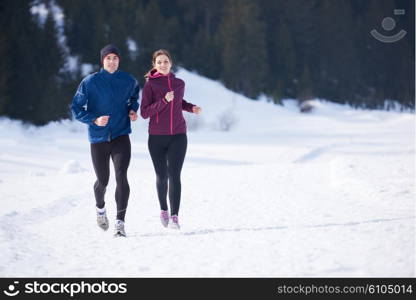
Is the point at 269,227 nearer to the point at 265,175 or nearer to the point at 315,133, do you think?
the point at 265,175

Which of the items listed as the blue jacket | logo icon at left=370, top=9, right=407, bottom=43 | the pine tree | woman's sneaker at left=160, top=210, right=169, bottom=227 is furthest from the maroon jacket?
logo icon at left=370, top=9, right=407, bottom=43

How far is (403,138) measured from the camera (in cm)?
2533

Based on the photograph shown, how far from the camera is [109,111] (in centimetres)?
534

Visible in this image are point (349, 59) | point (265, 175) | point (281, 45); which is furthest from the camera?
point (349, 59)

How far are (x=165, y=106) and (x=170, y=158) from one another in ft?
1.89

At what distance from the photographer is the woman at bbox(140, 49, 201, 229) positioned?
216 inches

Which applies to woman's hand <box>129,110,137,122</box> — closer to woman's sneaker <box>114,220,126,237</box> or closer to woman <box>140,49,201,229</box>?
woman <box>140,49,201,229</box>

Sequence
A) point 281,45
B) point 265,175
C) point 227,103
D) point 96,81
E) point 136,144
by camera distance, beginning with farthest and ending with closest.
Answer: point 281,45, point 227,103, point 136,144, point 265,175, point 96,81

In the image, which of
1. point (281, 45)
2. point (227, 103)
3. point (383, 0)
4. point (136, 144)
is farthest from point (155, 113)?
point (383, 0)

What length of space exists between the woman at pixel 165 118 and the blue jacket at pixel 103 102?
0.26m

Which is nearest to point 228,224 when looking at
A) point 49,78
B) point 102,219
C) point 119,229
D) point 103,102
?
point 119,229

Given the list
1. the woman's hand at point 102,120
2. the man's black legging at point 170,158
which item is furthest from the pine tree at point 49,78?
the woman's hand at point 102,120

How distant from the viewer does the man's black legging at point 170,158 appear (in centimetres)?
564

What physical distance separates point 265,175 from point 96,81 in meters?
6.23
